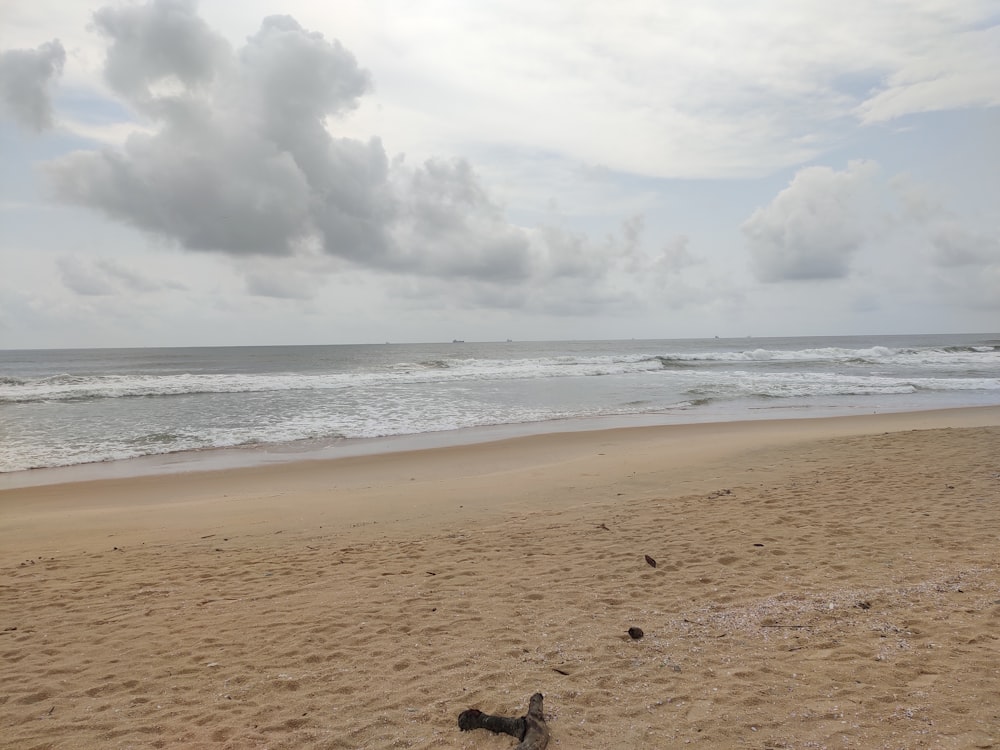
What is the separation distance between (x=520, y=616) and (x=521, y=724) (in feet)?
4.73

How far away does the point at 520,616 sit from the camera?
443 centimetres

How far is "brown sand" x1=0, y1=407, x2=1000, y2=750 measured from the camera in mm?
3152

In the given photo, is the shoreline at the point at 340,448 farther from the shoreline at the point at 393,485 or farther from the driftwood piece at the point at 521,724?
the driftwood piece at the point at 521,724

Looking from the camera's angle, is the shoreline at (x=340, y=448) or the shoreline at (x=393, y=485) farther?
the shoreline at (x=340, y=448)

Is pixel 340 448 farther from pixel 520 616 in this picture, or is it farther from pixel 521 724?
pixel 521 724

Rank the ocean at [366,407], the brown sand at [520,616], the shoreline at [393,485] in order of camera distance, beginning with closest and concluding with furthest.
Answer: the brown sand at [520,616]
the shoreline at [393,485]
the ocean at [366,407]

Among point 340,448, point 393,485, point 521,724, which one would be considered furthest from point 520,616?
point 340,448

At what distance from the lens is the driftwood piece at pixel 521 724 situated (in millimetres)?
2865

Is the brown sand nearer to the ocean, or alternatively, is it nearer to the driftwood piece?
the driftwood piece

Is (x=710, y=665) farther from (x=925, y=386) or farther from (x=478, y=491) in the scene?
(x=925, y=386)

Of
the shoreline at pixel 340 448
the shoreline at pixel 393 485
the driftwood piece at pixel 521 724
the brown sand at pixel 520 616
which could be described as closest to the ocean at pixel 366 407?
the shoreline at pixel 340 448

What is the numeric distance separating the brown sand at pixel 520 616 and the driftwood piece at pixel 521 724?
7cm

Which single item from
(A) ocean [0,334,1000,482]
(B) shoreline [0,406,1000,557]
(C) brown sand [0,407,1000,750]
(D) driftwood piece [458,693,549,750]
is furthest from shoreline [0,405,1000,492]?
(D) driftwood piece [458,693,549,750]

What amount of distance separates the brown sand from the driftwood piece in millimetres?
70
